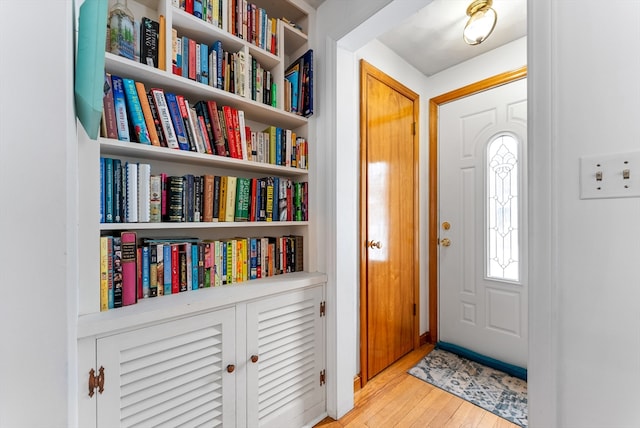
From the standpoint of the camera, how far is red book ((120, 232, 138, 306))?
0.93 metres

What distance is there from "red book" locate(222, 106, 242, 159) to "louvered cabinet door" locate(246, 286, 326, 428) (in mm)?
720

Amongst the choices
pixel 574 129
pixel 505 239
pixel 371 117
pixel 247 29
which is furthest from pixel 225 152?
pixel 505 239

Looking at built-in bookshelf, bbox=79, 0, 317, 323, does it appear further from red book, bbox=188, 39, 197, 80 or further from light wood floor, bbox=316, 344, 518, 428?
light wood floor, bbox=316, 344, 518, 428

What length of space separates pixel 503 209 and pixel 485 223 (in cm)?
16

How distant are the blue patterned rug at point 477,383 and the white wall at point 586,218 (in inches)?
40.7

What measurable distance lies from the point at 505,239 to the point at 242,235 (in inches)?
76.2

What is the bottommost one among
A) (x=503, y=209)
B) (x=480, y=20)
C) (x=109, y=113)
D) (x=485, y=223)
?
(x=485, y=223)

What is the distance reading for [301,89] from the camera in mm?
1483

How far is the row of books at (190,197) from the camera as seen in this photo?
942mm

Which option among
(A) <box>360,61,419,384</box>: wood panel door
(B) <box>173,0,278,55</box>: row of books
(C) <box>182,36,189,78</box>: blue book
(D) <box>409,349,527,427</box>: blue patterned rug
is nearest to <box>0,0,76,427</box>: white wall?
(C) <box>182,36,189,78</box>: blue book

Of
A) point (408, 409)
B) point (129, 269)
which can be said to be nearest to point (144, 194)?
Result: point (129, 269)

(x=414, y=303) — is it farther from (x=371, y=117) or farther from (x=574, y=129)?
(x=574, y=129)

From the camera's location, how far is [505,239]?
197 cm

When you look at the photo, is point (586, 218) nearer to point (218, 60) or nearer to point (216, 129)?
point (216, 129)
